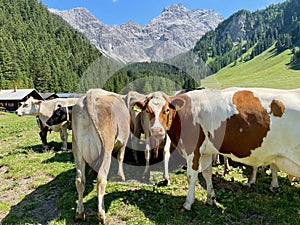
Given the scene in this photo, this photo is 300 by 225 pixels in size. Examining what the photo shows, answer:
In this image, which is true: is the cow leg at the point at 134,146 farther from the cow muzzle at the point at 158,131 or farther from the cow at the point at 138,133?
the cow muzzle at the point at 158,131

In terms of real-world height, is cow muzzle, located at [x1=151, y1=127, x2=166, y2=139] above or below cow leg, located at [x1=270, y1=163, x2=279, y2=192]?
above

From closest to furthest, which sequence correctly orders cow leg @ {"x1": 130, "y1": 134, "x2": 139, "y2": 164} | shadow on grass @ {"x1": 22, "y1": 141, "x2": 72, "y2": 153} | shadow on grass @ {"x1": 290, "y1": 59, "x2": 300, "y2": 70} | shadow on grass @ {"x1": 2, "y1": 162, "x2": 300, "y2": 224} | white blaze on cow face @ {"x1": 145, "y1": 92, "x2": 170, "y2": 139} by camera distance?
Answer: shadow on grass @ {"x1": 2, "y1": 162, "x2": 300, "y2": 224}
white blaze on cow face @ {"x1": 145, "y1": 92, "x2": 170, "y2": 139}
cow leg @ {"x1": 130, "y1": 134, "x2": 139, "y2": 164}
shadow on grass @ {"x1": 22, "y1": 141, "x2": 72, "y2": 153}
shadow on grass @ {"x1": 290, "y1": 59, "x2": 300, "y2": 70}

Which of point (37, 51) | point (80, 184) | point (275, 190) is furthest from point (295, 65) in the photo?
point (80, 184)

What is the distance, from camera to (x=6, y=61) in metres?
101

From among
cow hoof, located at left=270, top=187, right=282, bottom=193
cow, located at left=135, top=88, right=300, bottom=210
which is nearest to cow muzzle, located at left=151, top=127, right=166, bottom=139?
cow, located at left=135, top=88, right=300, bottom=210

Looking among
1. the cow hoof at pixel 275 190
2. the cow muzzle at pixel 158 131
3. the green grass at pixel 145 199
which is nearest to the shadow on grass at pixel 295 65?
the green grass at pixel 145 199

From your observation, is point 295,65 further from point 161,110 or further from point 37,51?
point 161,110

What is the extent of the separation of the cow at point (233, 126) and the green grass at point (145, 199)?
1.82 feet

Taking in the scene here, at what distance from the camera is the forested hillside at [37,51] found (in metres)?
104

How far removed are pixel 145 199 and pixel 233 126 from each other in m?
3.30

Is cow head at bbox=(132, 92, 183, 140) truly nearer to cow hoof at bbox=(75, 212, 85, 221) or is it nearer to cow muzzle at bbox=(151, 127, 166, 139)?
cow muzzle at bbox=(151, 127, 166, 139)

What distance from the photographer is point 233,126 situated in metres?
6.14

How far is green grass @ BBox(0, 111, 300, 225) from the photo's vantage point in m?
6.40

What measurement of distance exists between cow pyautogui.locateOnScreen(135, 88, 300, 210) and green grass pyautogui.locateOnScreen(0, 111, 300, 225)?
554 mm
